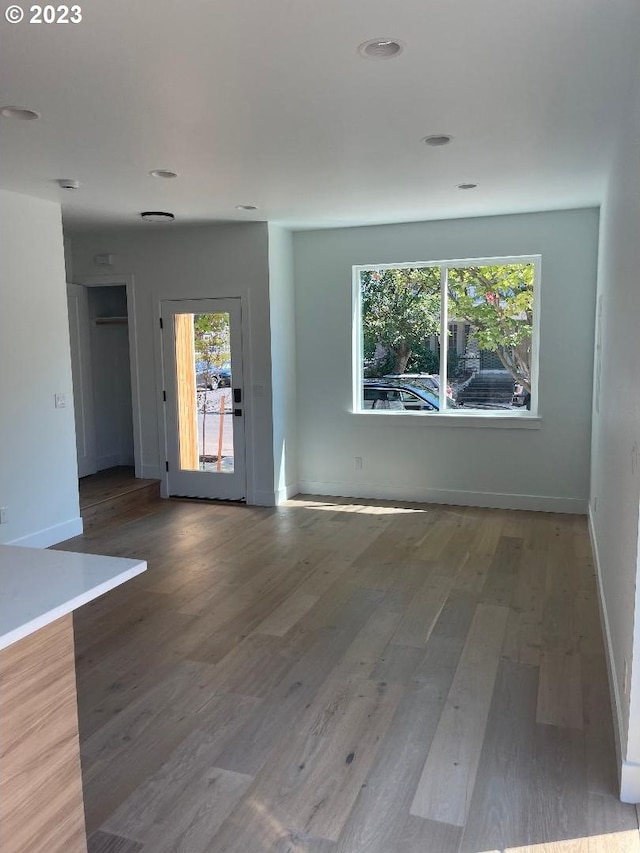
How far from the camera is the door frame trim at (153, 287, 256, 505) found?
616 centimetres

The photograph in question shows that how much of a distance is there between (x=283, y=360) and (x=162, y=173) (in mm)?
2513

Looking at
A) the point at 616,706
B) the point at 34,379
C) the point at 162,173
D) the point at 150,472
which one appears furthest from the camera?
the point at 150,472

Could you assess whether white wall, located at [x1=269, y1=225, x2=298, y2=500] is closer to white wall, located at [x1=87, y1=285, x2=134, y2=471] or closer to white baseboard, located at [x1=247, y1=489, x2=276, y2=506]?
white baseboard, located at [x1=247, y1=489, x2=276, y2=506]

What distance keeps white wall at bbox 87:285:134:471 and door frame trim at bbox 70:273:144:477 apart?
440 mm

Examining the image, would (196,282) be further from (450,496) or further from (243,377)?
(450,496)

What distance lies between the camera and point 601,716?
2.72m

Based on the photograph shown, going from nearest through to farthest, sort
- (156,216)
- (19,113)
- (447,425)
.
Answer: (19,113), (156,216), (447,425)

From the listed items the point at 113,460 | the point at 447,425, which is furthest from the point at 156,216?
the point at 447,425

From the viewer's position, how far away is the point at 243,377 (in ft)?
20.6

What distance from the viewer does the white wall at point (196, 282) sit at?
240 inches

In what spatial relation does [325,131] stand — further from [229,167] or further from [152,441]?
[152,441]

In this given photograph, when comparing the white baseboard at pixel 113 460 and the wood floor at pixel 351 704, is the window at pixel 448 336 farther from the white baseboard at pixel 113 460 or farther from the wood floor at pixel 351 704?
the white baseboard at pixel 113 460

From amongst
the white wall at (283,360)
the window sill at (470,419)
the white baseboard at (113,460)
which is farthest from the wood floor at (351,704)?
the white baseboard at (113,460)

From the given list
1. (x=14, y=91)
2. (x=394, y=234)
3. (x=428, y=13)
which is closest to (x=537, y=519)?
(x=394, y=234)
